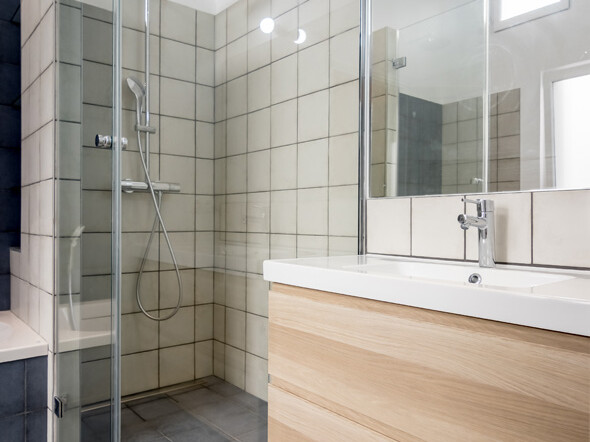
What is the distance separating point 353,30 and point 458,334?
106 centimetres

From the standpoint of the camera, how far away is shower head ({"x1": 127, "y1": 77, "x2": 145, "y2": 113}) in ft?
4.34

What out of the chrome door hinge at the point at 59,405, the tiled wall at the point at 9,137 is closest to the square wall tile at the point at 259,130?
the chrome door hinge at the point at 59,405

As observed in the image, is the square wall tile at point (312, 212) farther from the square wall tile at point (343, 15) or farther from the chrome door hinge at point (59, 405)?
the chrome door hinge at point (59, 405)

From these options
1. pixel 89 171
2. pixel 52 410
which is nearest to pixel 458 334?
pixel 89 171

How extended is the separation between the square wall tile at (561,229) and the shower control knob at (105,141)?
1.11 m

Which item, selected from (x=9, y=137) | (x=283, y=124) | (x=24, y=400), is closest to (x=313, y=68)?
(x=283, y=124)

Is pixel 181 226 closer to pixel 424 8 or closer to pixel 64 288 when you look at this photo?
pixel 64 288

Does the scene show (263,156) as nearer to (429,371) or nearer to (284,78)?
(284,78)

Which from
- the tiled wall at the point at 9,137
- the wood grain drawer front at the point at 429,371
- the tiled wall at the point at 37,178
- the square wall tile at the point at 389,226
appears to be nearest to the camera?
the wood grain drawer front at the point at 429,371

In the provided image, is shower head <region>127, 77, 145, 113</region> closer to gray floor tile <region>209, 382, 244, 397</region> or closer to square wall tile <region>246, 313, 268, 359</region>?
square wall tile <region>246, 313, 268, 359</region>

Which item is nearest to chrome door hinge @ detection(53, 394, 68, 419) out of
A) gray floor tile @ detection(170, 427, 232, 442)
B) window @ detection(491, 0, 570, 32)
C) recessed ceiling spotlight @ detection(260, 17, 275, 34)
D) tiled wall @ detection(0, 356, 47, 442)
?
tiled wall @ detection(0, 356, 47, 442)

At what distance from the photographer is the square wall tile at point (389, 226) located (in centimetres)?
136

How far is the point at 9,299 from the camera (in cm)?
271

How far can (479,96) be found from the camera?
122 cm
